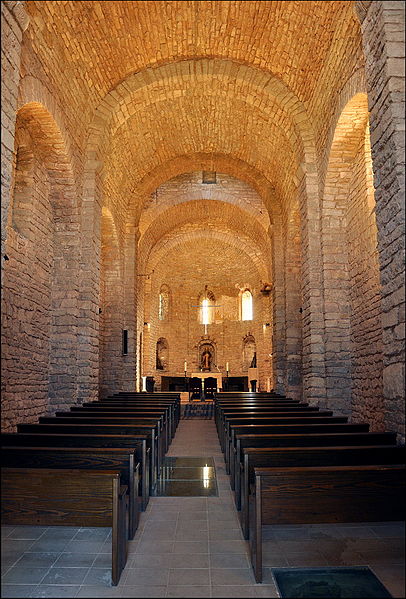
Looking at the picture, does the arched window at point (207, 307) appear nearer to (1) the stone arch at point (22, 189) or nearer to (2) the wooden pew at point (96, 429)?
(1) the stone arch at point (22, 189)

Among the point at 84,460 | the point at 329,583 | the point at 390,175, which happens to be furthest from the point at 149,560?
the point at 390,175

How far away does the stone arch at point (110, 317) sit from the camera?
14656 mm

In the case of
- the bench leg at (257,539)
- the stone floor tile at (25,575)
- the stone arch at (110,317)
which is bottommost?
the stone floor tile at (25,575)

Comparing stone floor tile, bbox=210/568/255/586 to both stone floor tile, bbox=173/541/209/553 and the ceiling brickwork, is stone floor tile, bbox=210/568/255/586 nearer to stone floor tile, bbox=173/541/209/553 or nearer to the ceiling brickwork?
stone floor tile, bbox=173/541/209/553

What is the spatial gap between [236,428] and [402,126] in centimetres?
390

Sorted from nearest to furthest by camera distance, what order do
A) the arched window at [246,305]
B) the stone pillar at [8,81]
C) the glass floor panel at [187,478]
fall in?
the stone pillar at [8,81] < the glass floor panel at [187,478] < the arched window at [246,305]

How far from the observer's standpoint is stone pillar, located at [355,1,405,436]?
16.3 feet

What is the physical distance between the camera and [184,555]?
374 centimetres

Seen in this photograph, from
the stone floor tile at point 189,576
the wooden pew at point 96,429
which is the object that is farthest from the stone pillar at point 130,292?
the stone floor tile at point 189,576

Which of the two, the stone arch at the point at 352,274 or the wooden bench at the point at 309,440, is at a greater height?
the stone arch at the point at 352,274

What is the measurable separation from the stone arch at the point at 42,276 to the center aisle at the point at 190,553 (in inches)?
156

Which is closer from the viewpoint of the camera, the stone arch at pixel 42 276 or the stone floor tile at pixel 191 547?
the stone floor tile at pixel 191 547

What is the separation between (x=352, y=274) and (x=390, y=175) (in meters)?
4.56

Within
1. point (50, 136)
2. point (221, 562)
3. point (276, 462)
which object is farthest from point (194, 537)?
point (50, 136)
